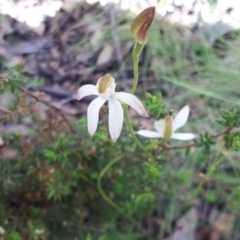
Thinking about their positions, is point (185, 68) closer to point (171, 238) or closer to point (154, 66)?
point (154, 66)

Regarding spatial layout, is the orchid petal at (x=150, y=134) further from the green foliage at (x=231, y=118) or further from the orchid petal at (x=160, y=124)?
the green foliage at (x=231, y=118)

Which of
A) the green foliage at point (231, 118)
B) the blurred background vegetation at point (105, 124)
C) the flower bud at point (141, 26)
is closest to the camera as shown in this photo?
the flower bud at point (141, 26)

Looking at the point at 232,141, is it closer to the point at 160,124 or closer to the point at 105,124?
the point at 160,124

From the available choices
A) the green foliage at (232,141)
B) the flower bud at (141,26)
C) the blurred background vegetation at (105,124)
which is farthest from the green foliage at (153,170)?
the flower bud at (141,26)

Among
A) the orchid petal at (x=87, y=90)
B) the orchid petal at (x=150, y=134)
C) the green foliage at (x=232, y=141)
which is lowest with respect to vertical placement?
the orchid petal at (x=150, y=134)

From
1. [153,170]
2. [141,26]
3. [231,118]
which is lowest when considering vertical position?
[153,170]

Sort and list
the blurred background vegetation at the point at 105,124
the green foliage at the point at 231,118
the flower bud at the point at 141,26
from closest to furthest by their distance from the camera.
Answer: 1. the flower bud at the point at 141,26
2. the green foliage at the point at 231,118
3. the blurred background vegetation at the point at 105,124

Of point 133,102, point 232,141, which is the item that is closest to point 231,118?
point 232,141

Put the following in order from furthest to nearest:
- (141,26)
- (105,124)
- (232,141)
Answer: (105,124) < (232,141) < (141,26)
